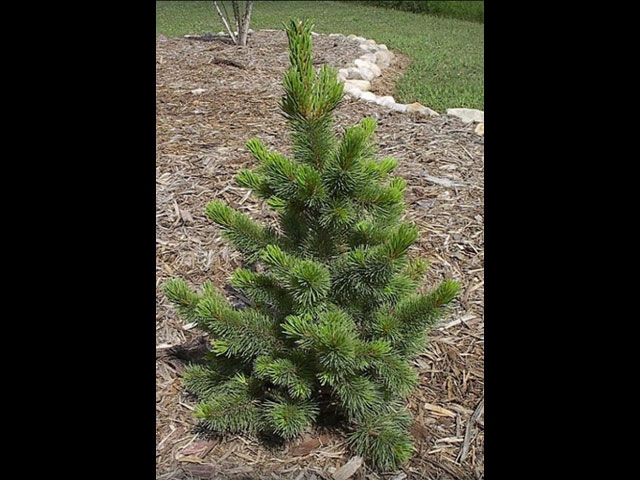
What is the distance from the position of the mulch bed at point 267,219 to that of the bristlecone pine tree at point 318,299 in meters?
0.13

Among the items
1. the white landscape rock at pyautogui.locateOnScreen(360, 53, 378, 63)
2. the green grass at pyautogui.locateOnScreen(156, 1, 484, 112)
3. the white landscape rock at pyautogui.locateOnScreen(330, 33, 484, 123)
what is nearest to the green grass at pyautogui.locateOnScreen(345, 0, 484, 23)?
the green grass at pyautogui.locateOnScreen(156, 1, 484, 112)

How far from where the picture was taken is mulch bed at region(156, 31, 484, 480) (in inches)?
86.4

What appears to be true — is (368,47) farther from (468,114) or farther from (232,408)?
(232,408)

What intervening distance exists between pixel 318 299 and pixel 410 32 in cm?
1173

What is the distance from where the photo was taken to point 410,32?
12.7m

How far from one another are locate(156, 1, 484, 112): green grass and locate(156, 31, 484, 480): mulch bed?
219cm

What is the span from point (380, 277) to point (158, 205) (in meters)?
1.95

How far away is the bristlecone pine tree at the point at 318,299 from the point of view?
6.16 feet

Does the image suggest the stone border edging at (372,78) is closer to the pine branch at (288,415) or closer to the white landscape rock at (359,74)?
the white landscape rock at (359,74)

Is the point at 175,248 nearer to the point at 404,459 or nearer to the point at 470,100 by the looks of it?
the point at 404,459

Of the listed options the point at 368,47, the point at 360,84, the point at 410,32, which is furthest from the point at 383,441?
the point at 410,32

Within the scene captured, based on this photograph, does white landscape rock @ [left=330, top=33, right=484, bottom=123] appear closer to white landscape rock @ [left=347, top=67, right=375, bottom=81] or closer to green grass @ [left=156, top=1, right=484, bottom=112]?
white landscape rock @ [left=347, top=67, right=375, bottom=81]

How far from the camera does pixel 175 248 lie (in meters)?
3.26

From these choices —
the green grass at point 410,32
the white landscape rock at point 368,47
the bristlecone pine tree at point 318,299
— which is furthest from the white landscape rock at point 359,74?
the bristlecone pine tree at point 318,299
